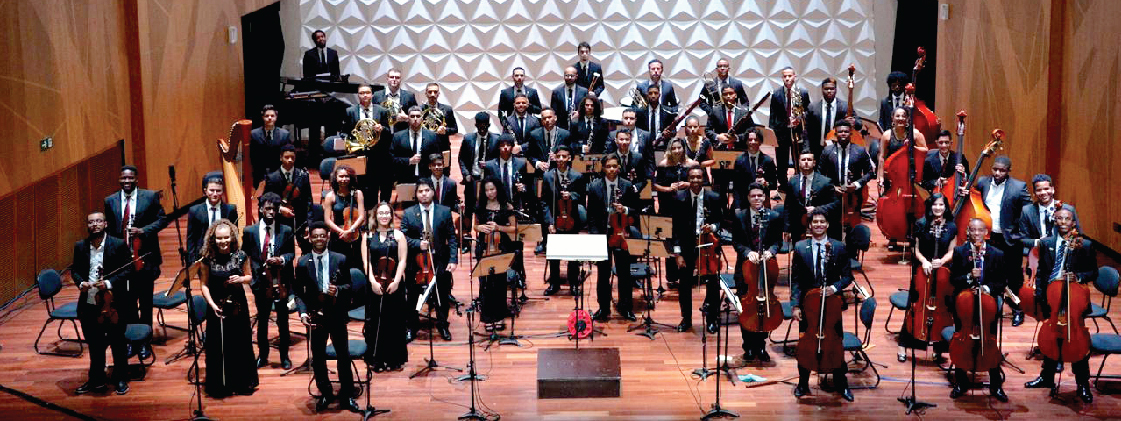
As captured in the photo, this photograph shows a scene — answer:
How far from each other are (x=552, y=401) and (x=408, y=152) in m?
3.59

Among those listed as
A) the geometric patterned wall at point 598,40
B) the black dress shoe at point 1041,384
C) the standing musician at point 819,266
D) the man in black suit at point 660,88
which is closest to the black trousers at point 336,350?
the standing musician at point 819,266

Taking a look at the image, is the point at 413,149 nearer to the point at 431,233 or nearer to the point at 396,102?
the point at 396,102

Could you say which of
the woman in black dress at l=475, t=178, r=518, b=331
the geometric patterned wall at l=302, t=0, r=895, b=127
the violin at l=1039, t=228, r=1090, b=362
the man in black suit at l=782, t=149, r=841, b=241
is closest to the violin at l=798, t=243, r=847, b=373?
the violin at l=1039, t=228, r=1090, b=362

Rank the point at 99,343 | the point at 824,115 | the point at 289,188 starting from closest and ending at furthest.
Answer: the point at 99,343 < the point at 289,188 < the point at 824,115

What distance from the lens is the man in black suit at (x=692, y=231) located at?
33.5 ft

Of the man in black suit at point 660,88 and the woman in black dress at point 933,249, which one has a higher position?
the man in black suit at point 660,88

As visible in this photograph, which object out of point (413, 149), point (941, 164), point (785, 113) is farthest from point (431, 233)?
point (941, 164)

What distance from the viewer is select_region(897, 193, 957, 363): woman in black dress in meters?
9.27

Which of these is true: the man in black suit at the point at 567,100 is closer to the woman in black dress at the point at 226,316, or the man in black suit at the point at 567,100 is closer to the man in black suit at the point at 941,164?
the man in black suit at the point at 941,164

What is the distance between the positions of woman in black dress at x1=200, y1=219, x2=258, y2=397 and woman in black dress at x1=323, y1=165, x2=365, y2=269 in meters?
1.40

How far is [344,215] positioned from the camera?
10.5 m

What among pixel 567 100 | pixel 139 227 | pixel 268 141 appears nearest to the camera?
pixel 139 227

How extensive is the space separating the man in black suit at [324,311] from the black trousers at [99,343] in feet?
4.18

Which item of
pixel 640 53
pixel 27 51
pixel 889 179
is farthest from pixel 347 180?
pixel 640 53
